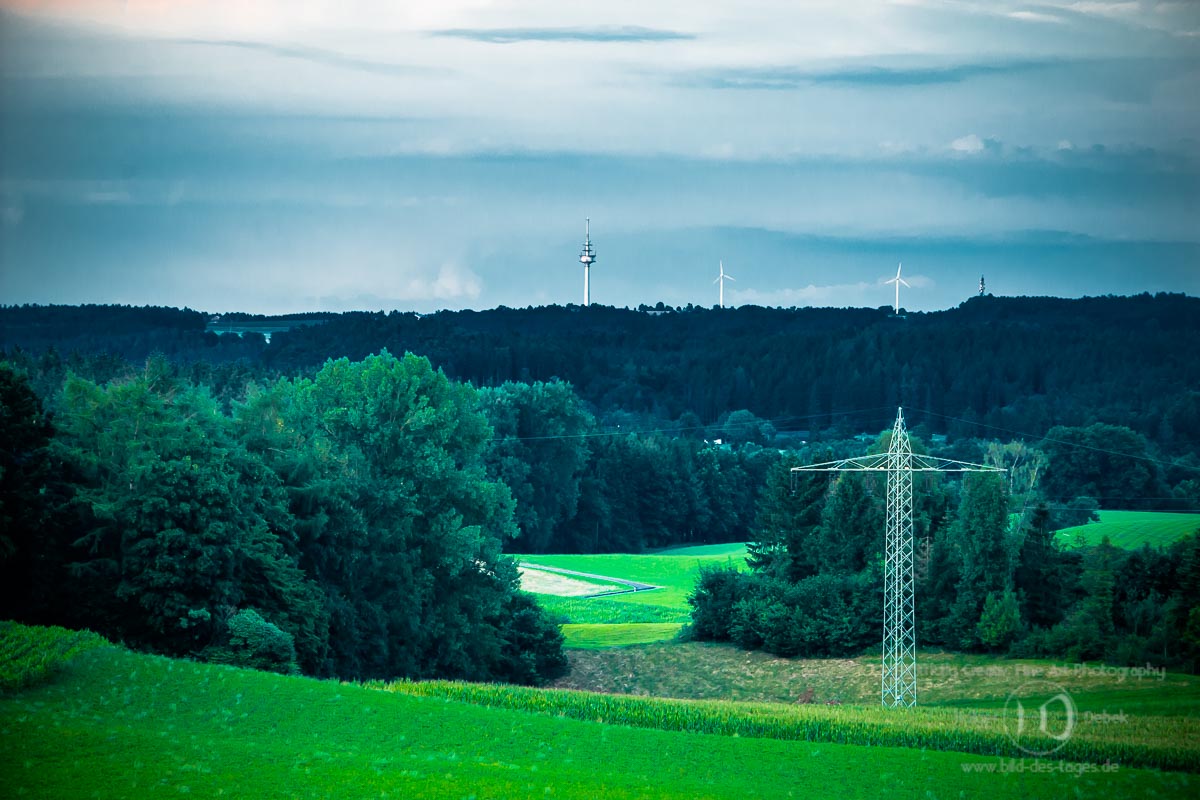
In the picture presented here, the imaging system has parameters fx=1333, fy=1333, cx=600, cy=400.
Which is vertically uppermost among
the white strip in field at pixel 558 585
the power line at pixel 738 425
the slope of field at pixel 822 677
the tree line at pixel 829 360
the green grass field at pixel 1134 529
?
the tree line at pixel 829 360

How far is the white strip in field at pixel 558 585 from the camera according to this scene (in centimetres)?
9688

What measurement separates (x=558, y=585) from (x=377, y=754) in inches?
2637

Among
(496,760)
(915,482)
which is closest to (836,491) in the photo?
(915,482)

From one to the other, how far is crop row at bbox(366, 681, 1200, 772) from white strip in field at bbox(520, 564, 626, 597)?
159 ft

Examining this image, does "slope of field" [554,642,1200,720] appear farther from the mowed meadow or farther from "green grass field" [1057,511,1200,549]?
"green grass field" [1057,511,1200,549]

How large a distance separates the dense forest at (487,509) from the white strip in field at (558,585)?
13523 millimetres

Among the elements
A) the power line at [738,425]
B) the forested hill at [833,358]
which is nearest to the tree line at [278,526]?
the power line at [738,425]

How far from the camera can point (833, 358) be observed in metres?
171

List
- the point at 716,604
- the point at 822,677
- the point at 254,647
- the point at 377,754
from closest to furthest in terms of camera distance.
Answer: the point at 377,754 < the point at 254,647 < the point at 822,677 < the point at 716,604

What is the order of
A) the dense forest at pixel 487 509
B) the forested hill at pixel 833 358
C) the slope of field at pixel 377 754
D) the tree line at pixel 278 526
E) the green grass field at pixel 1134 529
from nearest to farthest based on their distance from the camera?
the slope of field at pixel 377 754, the tree line at pixel 278 526, the dense forest at pixel 487 509, the green grass field at pixel 1134 529, the forested hill at pixel 833 358

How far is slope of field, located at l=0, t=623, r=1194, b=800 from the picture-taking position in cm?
2741

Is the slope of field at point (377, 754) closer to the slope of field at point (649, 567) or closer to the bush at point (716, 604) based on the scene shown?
the bush at point (716, 604)

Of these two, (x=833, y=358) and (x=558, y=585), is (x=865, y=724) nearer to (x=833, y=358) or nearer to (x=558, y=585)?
(x=558, y=585)

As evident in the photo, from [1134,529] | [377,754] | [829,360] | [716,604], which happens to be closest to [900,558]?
[716,604]
